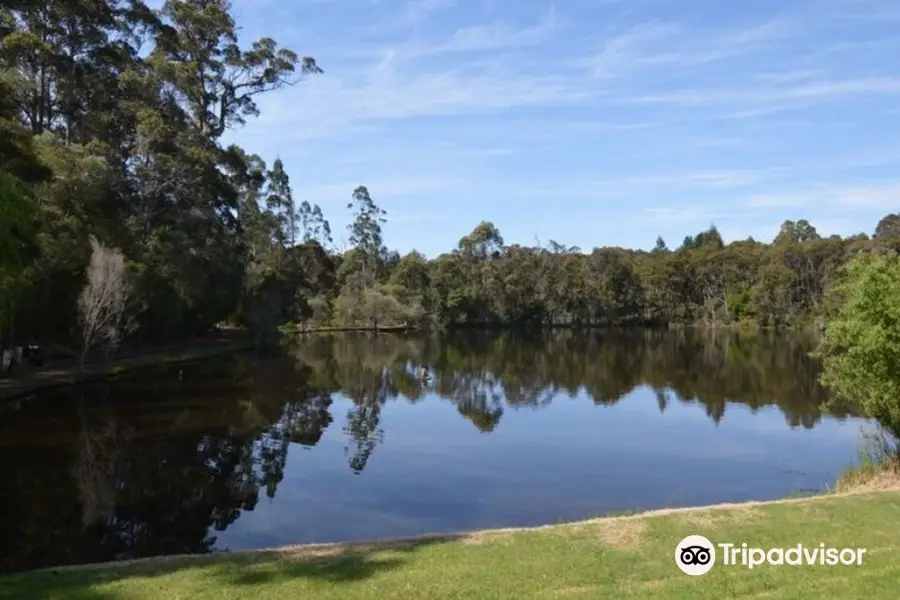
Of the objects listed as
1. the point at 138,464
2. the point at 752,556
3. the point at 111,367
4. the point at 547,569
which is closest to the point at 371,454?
the point at 138,464

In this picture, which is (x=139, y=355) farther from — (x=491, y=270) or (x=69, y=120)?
(x=491, y=270)

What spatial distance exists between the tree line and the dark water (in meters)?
4.09

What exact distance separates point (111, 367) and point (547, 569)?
32.3 m

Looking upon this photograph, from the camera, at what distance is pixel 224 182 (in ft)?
163

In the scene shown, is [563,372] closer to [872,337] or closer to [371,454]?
[371,454]

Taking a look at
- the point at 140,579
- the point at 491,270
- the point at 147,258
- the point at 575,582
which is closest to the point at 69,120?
the point at 147,258

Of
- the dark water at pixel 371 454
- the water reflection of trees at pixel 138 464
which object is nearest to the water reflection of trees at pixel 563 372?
the dark water at pixel 371 454

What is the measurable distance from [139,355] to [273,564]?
3582 centimetres

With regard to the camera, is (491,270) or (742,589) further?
(491,270)

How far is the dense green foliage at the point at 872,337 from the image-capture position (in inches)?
541

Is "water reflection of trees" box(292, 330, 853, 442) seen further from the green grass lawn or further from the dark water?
the green grass lawn

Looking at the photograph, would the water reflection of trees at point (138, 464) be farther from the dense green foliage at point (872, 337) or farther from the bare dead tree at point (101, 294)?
the dense green foliage at point (872, 337)

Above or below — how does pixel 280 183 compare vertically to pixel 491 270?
above

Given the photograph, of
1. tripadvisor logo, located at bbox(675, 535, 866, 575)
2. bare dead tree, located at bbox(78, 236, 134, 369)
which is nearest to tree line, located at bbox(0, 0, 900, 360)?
bare dead tree, located at bbox(78, 236, 134, 369)
